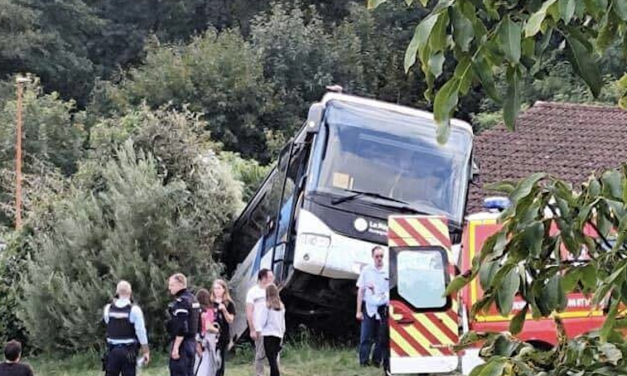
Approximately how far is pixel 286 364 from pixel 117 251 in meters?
3.70

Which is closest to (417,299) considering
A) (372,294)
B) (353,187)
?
(372,294)

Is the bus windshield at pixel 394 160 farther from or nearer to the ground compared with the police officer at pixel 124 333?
farther from the ground

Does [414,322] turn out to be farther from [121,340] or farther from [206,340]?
[121,340]

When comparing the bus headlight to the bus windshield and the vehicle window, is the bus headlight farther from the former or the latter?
the vehicle window

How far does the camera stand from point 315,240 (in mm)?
16641

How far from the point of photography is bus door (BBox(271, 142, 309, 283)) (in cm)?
1709

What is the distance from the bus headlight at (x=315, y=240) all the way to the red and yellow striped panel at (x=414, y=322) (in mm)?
2018

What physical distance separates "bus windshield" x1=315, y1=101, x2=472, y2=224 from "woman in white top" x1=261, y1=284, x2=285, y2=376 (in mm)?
2990

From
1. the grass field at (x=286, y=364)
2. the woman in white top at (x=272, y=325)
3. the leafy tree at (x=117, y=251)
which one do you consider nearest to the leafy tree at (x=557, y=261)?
the woman in white top at (x=272, y=325)

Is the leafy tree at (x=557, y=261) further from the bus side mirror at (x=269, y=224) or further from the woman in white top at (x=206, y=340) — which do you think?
the bus side mirror at (x=269, y=224)

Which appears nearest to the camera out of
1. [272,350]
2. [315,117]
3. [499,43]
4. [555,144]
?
[499,43]

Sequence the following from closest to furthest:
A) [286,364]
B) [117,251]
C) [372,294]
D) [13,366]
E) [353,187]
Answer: [13,366], [372,294], [353,187], [286,364], [117,251]

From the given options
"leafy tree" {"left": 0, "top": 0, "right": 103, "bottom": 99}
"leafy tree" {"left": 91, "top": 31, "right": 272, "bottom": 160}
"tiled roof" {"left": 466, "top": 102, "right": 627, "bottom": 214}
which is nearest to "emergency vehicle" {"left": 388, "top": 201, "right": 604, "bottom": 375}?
"tiled roof" {"left": 466, "top": 102, "right": 627, "bottom": 214}

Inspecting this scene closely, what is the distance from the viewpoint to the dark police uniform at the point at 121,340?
13359 millimetres
